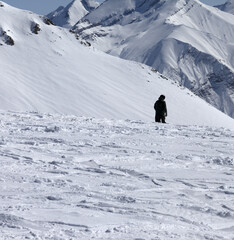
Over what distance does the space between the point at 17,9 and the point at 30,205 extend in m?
58.6

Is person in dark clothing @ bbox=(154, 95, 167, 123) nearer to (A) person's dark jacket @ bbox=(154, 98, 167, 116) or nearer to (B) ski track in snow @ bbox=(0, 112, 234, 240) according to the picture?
(A) person's dark jacket @ bbox=(154, 98, 167, 116)

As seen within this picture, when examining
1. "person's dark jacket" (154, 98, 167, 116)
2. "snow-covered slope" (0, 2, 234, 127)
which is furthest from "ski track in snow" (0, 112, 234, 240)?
"snow-covered slope" (0, 2, 234, 127)

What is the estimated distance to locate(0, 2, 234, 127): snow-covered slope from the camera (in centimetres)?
4091

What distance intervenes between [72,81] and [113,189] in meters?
41.9

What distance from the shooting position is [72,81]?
156 ft

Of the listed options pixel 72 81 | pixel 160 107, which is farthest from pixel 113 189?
pixel 72 81

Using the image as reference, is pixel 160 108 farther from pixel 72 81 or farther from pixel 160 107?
pixel 72 81

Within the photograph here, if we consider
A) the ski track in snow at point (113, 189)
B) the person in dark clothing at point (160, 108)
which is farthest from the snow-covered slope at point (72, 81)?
the ski track in snow at point (113, 189)

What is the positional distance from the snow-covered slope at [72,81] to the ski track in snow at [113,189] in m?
28.1

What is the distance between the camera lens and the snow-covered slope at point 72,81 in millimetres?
40906

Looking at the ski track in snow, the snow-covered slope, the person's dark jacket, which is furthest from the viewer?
the snow-covered slope

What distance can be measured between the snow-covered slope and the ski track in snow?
28.1 meters

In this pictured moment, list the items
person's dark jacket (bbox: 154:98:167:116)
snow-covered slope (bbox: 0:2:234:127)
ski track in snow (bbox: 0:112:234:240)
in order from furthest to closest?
snow-covered slope (bbox: 0:2:234:127), person's dark jacket (bbox: 154:98:167:116), ski track in snow (bbox: 0:112:234:240)

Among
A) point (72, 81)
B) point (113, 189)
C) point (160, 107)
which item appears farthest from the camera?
point (72, 81)
